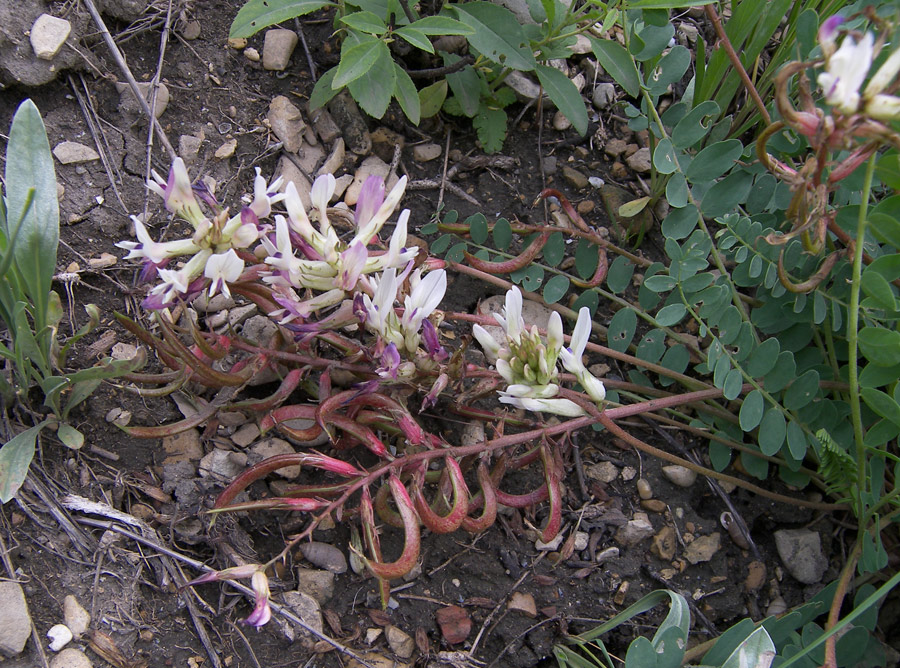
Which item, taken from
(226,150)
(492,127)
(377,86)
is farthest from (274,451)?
(492,127)

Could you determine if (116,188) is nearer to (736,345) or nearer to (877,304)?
(736,345)

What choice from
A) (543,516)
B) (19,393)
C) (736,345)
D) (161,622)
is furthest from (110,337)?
(736,345)

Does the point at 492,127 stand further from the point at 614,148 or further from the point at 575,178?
the point at 614,148

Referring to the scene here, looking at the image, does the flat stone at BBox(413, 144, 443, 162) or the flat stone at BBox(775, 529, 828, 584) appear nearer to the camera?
the flat stone at BBox(775, 529, 828, 584)

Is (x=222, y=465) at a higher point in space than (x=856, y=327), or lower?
lower

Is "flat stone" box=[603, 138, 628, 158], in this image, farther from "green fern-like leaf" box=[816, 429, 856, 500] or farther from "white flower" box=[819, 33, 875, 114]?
"white flower" box=[819, 33, 875, 114]

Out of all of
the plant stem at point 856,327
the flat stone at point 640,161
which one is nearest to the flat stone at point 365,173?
the flat stone at point 640,161

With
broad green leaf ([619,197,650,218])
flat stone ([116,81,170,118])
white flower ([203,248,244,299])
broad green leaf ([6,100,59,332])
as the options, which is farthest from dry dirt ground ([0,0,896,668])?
white flower ([203,248,244,299])
